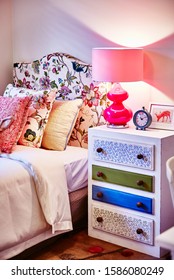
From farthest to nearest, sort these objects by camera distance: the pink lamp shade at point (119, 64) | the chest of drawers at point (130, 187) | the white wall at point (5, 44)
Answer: the white wall at point (5, 44) → the pink lamp shade at point (119, 64) → the chest of drawers at point (130, 187)

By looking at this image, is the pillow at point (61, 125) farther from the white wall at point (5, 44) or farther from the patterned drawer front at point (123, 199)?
the white wall at point (5, 44)

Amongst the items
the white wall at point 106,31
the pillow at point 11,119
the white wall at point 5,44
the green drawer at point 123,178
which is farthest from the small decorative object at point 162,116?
the white wall at point 5,44

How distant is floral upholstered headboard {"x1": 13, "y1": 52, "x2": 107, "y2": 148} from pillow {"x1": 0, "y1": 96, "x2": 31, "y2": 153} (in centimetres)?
39

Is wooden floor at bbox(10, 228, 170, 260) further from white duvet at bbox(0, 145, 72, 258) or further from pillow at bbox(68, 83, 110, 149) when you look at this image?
pillow at bbox(68, 83, 110, 149)

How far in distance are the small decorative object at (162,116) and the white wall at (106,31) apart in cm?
6

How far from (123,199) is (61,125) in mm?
770

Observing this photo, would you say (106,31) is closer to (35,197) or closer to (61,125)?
(61,125)

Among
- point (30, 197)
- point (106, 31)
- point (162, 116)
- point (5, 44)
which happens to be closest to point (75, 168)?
point (30, 197)

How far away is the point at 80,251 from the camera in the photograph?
307 cm

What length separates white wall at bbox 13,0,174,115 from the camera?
10.5ft

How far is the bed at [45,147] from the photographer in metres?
2.84

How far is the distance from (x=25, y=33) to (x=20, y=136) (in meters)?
1.07

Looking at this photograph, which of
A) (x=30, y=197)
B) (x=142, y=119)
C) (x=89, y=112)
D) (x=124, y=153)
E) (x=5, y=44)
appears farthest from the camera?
(x=5, y=44)
